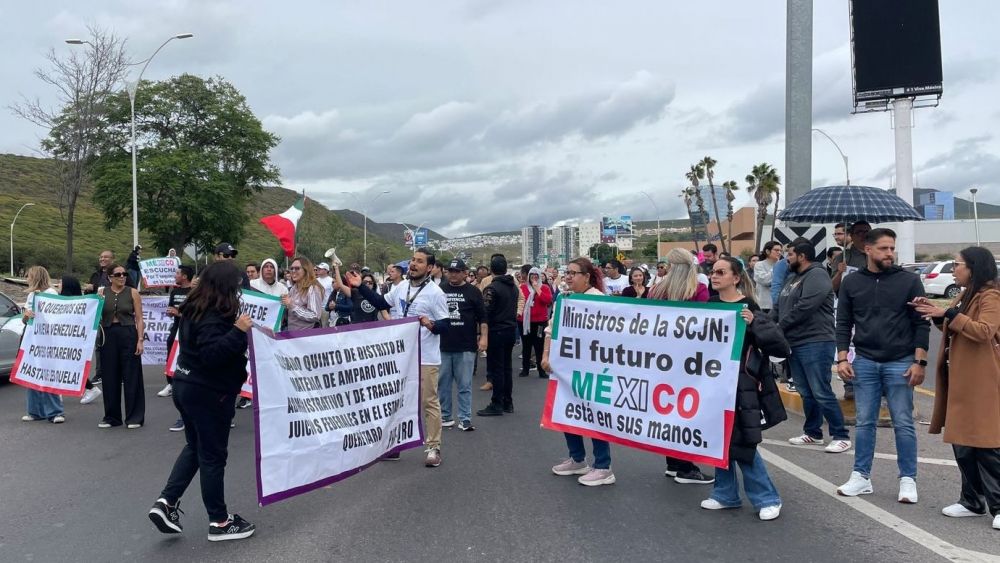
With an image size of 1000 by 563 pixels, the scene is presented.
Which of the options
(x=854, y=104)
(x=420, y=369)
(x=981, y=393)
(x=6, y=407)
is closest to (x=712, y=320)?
(x=981, y=393)

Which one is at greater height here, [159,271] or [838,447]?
[159,271]

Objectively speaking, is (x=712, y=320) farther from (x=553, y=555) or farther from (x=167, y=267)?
(x=167, y=267)

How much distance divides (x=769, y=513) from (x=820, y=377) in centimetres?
245

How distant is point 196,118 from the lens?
5169 cm

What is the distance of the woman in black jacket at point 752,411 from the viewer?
5195 mm

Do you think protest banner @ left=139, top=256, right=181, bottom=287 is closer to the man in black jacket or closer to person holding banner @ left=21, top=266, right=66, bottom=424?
person holding banner @ left=21, top=266, right=66, bottom=424

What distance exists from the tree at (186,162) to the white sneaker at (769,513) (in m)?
45.2

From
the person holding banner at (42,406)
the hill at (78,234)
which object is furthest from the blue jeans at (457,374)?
the hill at (78,234)

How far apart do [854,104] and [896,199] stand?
38.4 m

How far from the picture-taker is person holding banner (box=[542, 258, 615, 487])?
6160 millimetres

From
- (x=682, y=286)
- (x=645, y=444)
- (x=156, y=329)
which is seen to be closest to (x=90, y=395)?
(x=156, y=329)

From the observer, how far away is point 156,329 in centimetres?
1170

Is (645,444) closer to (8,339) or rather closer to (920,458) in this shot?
(920,458)

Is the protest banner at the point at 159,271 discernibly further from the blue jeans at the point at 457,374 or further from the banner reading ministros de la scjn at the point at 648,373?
the banner reading ministros de la scjn at the point at 648,373
